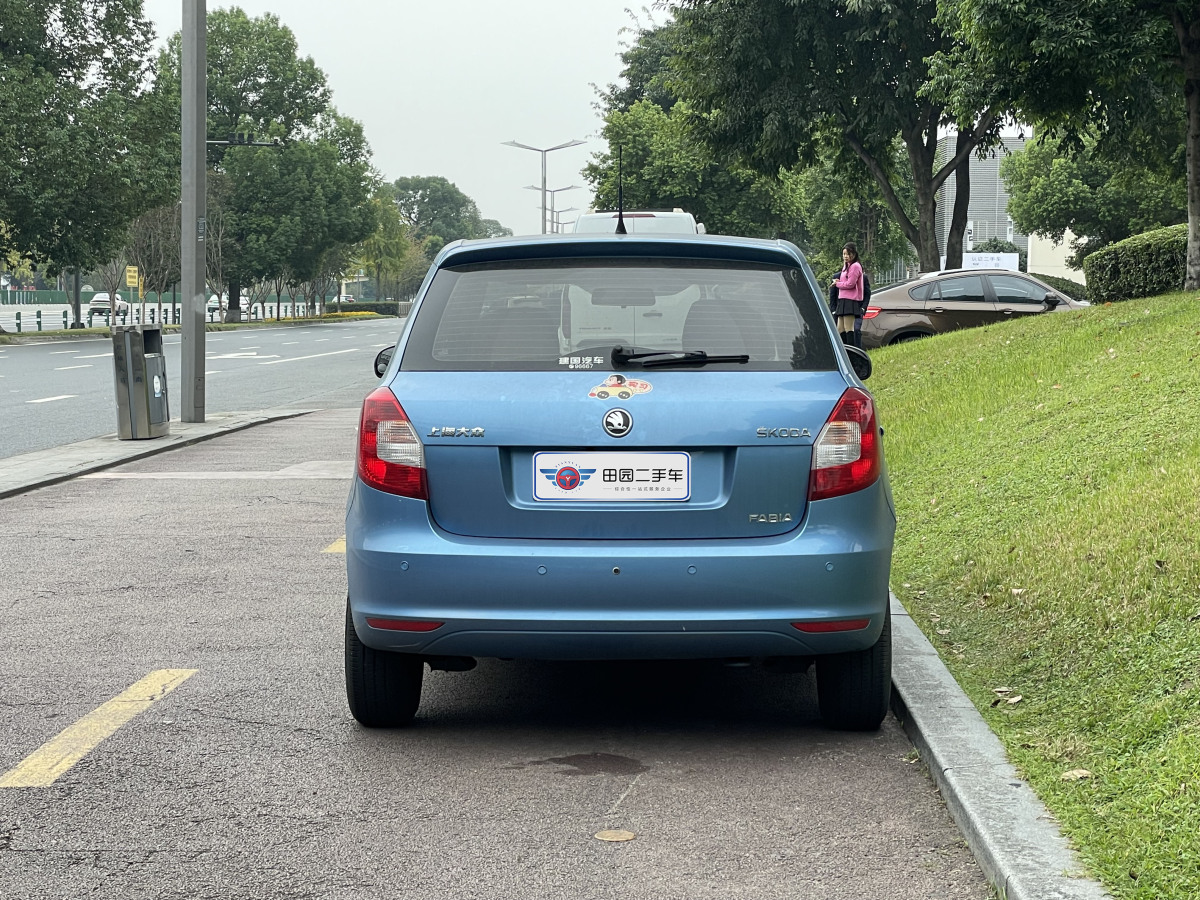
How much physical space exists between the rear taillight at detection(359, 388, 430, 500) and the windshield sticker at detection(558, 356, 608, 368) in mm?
518

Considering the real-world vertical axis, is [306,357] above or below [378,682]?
below

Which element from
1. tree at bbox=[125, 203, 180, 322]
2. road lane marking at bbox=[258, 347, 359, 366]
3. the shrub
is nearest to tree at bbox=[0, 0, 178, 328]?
road lane marking at bbox=[258, 347, 359, 366]

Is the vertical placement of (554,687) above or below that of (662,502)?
below

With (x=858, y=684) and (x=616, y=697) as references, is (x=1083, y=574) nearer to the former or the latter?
(x=858, y=684)

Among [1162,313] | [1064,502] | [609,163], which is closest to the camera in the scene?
[1064,502]

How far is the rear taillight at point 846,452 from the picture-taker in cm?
474

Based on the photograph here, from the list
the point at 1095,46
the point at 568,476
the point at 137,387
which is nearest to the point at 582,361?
the point at 568,476

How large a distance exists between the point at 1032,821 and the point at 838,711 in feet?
3.96

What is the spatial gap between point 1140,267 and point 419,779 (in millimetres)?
17076

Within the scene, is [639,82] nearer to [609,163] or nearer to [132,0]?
[609,163]

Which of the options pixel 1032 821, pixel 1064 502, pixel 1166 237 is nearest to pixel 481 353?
pixel 1032 821

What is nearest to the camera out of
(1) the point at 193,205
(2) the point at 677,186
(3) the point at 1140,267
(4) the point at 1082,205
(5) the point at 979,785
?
(5) the point at 979,785

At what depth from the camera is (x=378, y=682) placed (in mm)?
5125

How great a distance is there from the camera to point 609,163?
63.8 metres
